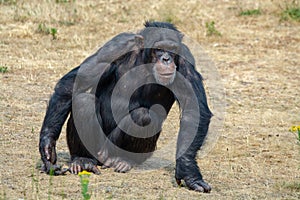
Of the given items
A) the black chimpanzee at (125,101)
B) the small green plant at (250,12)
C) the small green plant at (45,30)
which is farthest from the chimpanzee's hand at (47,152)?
the small green plant at (250,12)

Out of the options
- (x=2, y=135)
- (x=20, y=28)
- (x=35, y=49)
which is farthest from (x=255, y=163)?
(x=20, y=28)

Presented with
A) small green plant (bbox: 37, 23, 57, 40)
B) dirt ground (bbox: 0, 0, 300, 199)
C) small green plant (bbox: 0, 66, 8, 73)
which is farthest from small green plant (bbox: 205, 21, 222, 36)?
small green plant (bbox: 0, 66, 8, 73)

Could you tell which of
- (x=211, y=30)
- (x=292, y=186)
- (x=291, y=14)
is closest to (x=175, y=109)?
(x=292, y=186)

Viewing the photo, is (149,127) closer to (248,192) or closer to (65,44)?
(248,192)

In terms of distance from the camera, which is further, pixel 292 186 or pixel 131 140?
pixel 131 140

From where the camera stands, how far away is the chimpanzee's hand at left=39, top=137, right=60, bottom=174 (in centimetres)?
623

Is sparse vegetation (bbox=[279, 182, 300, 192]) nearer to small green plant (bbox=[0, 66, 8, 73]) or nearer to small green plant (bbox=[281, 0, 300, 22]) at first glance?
small green plant (bbox=[0, 66, 8, 73])

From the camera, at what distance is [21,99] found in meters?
8.81

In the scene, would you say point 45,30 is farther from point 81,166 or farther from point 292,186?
point 292,186

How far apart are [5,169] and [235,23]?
7745mm

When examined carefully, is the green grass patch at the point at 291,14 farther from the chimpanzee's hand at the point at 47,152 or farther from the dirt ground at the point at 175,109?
the chimpanzee's hand at the point at 47,152

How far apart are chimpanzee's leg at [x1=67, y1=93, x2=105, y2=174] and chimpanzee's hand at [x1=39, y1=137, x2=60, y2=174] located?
19 centimetres

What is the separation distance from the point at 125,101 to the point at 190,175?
103cm

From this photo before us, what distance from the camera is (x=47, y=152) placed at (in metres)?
6.26
